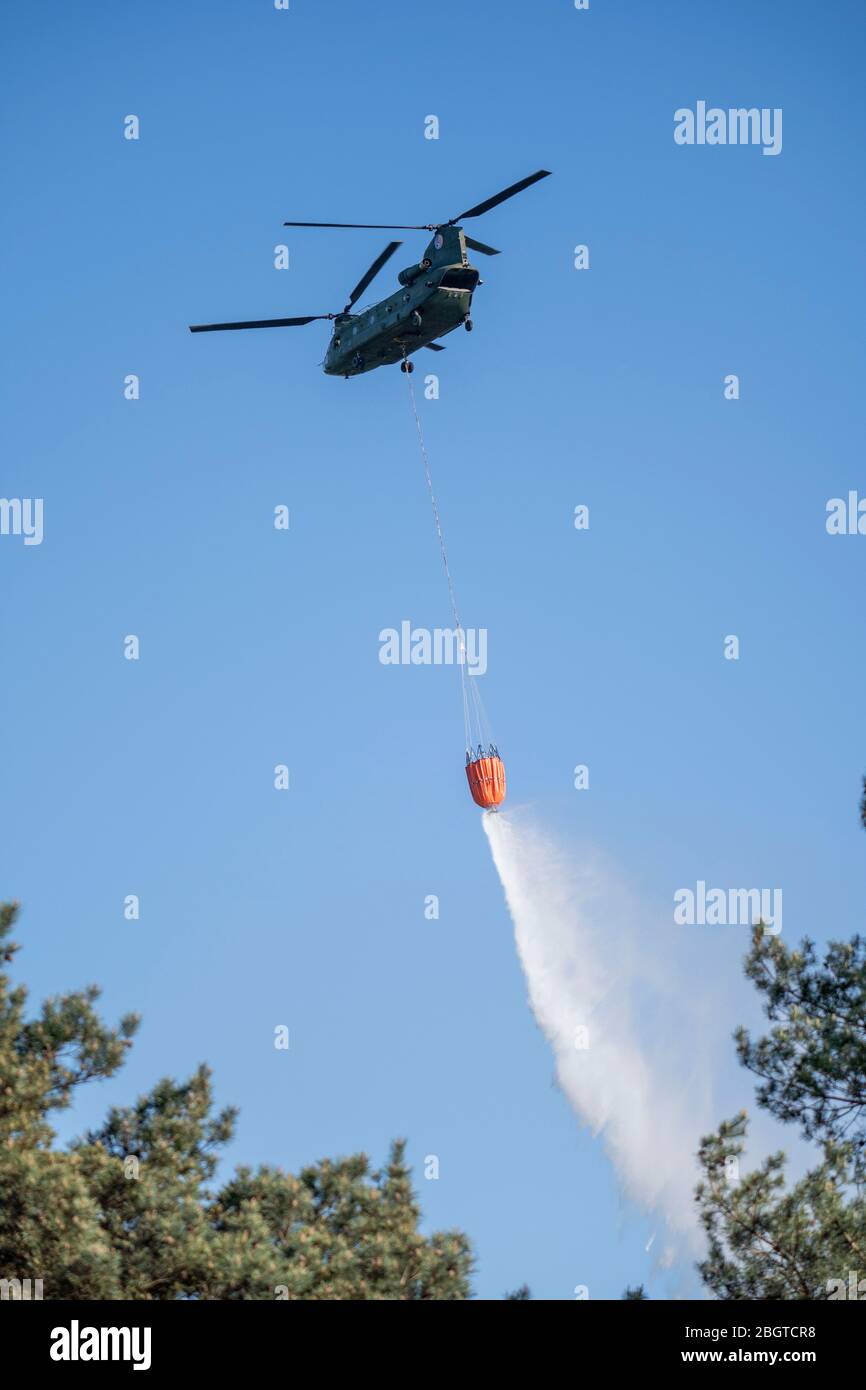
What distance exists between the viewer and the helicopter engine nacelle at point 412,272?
180 ft

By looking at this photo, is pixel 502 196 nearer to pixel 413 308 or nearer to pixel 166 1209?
pixel 413 308

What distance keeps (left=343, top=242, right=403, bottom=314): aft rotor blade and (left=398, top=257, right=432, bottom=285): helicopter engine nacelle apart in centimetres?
78

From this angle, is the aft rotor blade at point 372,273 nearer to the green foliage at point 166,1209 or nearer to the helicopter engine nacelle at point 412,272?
the helicopter engine nacelle at point 412,272

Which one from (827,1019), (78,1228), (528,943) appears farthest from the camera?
(528,943)

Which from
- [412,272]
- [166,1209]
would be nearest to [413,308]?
[412,272]

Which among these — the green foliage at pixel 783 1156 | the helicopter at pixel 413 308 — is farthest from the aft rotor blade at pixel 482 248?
the green foliage at pixel 783 1156

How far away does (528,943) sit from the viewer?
65375mm

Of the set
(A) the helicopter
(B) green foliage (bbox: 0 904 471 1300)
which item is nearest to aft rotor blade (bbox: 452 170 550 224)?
(A) the helicopter

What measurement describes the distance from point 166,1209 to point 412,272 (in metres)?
28.3

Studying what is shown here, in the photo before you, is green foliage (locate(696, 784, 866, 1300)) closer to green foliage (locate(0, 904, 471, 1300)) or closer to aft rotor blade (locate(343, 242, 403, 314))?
green foliage (locate(0, 904, 471, 1300))
